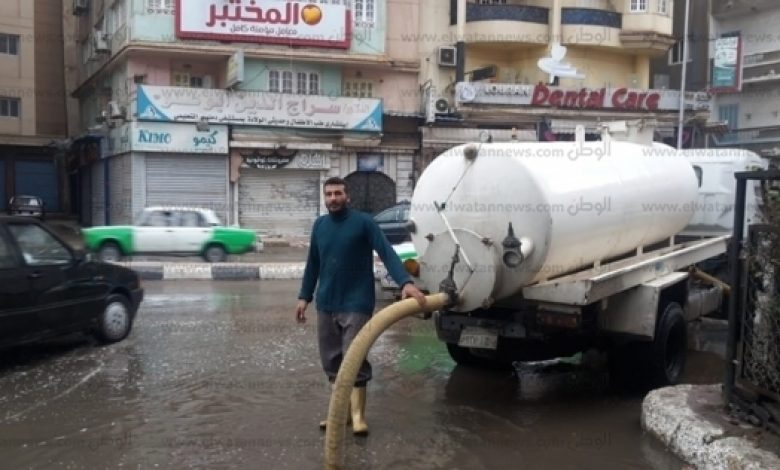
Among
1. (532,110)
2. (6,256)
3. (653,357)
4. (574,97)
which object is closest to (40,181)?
(532,110)

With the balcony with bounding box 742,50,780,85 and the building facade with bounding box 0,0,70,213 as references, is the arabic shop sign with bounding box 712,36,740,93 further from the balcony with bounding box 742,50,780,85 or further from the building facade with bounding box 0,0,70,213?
the building facade with bounding box 0,0,70,213

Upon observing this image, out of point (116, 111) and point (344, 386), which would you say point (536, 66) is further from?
point (344, 386)

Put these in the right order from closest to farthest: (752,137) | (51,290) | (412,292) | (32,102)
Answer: (412,292)
(51,290)
(752,137)
(32,102)

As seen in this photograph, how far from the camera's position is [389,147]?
2645cm

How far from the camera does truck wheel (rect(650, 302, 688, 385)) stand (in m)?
6.18

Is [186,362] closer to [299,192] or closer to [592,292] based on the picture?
[592,292]

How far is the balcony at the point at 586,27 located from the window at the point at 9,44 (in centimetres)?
2669

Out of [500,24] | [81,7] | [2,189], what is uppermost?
[81,7]

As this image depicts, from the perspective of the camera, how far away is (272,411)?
5.61m

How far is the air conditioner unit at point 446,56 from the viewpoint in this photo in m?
27.1

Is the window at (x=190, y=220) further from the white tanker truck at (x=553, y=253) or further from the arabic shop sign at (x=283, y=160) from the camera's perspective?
the white tanker truck at (x=553, y=253)

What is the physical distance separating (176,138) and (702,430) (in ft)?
70.4
